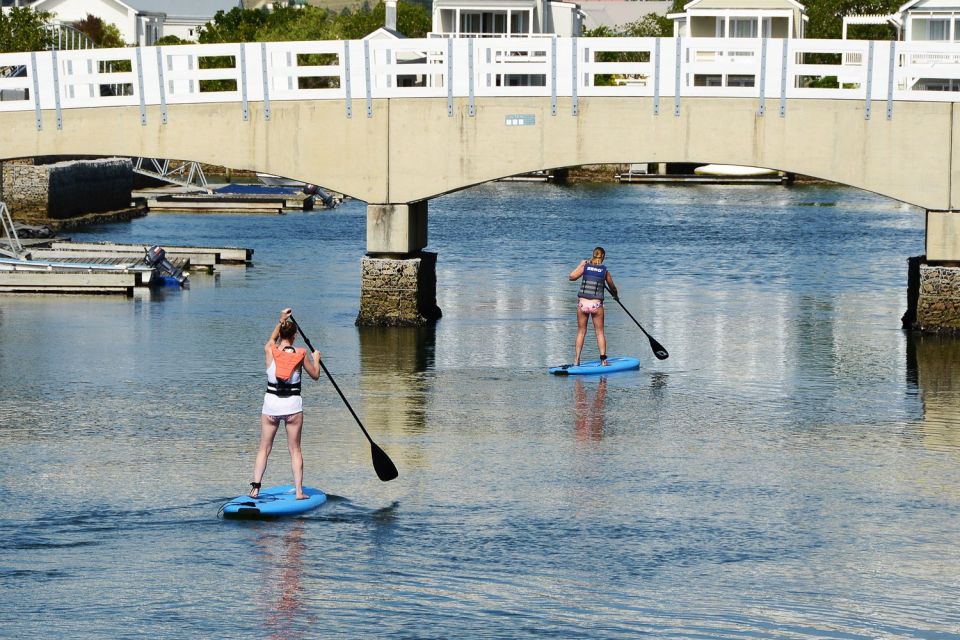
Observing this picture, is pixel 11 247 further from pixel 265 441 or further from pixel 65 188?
pixel 265 441

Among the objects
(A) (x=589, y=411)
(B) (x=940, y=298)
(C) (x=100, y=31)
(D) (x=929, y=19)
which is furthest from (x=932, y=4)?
(C) (x=100, y=31)

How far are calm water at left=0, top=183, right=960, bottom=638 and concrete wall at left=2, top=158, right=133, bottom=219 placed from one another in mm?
23375

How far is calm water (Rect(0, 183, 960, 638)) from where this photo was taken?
12.4 m

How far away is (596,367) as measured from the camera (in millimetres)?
23656

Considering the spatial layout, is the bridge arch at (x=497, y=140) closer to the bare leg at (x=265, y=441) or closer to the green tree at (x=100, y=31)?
the bare leg at (x=265, y=441)

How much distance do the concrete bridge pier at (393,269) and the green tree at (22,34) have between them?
5122 cm

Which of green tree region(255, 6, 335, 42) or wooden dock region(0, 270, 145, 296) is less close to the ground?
green tree region(255, 6, 335, 42)

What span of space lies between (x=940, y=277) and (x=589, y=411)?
9369mm

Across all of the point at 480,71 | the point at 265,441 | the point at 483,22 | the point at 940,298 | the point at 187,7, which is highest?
the point at 187,7

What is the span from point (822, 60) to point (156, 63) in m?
68.7

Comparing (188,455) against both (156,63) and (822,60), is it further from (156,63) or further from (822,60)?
(822,60)

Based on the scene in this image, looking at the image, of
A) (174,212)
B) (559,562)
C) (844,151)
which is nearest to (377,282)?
(844,151)

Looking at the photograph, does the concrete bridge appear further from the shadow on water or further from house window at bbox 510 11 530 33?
house window at bbox 510 11 530 33

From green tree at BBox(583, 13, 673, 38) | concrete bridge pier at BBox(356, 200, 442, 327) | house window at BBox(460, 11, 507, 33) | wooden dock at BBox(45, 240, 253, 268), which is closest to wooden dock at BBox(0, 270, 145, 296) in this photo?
wooden dock at BBox(45, 240, 253, 268)
